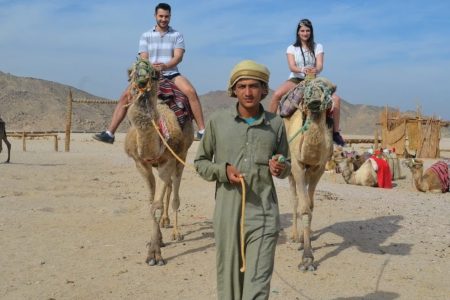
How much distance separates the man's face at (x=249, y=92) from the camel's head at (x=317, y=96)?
215 centimetres

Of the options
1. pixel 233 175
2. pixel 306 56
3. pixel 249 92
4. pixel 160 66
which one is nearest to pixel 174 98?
pixel 160 66

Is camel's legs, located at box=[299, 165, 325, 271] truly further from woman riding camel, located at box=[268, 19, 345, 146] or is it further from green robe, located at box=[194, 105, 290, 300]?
green robe, located at box=[194, 105, 290, 300]

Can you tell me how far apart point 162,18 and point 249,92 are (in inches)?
157

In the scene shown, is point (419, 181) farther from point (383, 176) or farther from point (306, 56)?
point (306, 56)

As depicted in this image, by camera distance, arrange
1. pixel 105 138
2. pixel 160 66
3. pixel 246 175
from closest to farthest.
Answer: pixel 246 175 < pixel 160 66 < pixel 105 138

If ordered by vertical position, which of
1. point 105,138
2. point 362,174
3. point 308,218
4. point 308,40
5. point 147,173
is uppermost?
point 308,40

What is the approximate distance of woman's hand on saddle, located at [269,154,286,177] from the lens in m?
3.43

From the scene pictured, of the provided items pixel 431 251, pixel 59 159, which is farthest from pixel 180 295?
pixel 59 159

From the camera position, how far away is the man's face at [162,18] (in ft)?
23.3

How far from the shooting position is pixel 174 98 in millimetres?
6953

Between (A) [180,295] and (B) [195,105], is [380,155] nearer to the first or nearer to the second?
(B) [195,105]

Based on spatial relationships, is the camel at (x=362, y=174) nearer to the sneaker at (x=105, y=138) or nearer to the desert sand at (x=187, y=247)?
the desert sand at (x=187, y=247)

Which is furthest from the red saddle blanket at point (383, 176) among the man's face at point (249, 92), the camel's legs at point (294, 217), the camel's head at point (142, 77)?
the man's face at point (249, 92)

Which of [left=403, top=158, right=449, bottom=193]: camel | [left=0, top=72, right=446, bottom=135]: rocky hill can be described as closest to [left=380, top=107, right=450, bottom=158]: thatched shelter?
[left=403, top=158, right=449, bottom=193]: camel
